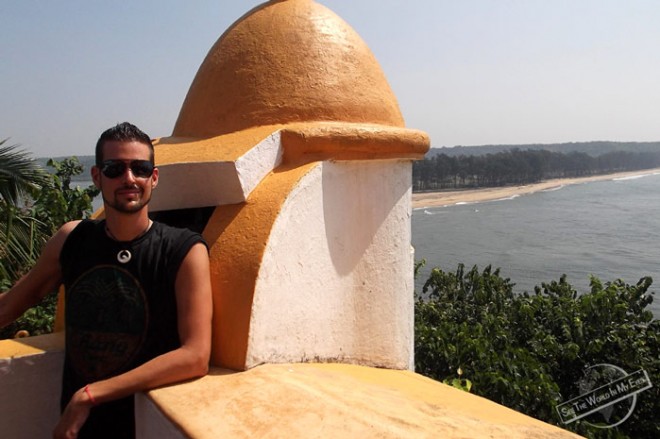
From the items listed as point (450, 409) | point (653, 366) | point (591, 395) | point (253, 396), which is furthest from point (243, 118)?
point (653, 366)

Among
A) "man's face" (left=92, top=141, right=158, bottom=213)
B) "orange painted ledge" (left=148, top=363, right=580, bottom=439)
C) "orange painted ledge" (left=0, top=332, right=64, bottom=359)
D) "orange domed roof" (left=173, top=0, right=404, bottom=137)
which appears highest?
"orange domed roof" (left=173, top=0, right=404, bottom=137)

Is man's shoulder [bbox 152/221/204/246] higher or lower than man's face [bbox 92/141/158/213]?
lower

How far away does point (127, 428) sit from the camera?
2.15 metres

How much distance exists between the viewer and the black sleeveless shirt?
81.5 inches

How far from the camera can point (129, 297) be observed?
6.81 feet

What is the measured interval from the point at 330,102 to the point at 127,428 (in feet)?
7.70

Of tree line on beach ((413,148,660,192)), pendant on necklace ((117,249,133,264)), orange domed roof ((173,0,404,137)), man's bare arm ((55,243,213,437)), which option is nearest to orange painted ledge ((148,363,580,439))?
man's bare arm ((55,243,213,437))

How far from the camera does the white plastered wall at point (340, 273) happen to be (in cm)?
272

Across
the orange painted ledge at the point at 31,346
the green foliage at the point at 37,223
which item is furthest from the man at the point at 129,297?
the green foliage at the point at 37,223

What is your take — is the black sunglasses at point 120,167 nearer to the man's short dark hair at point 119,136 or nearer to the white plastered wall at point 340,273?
the man's short dark hair at point 119,136

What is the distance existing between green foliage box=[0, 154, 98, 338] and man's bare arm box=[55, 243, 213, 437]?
4088 millimetres

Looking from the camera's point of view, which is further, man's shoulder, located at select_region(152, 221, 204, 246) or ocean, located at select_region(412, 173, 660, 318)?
ocean, located at select_region(412, 173, 660, 318)

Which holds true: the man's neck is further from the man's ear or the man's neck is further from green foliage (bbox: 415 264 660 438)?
green foliage (bbox: 415 264 660 438)

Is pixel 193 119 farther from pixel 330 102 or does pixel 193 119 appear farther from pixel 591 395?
pixel 591 395
